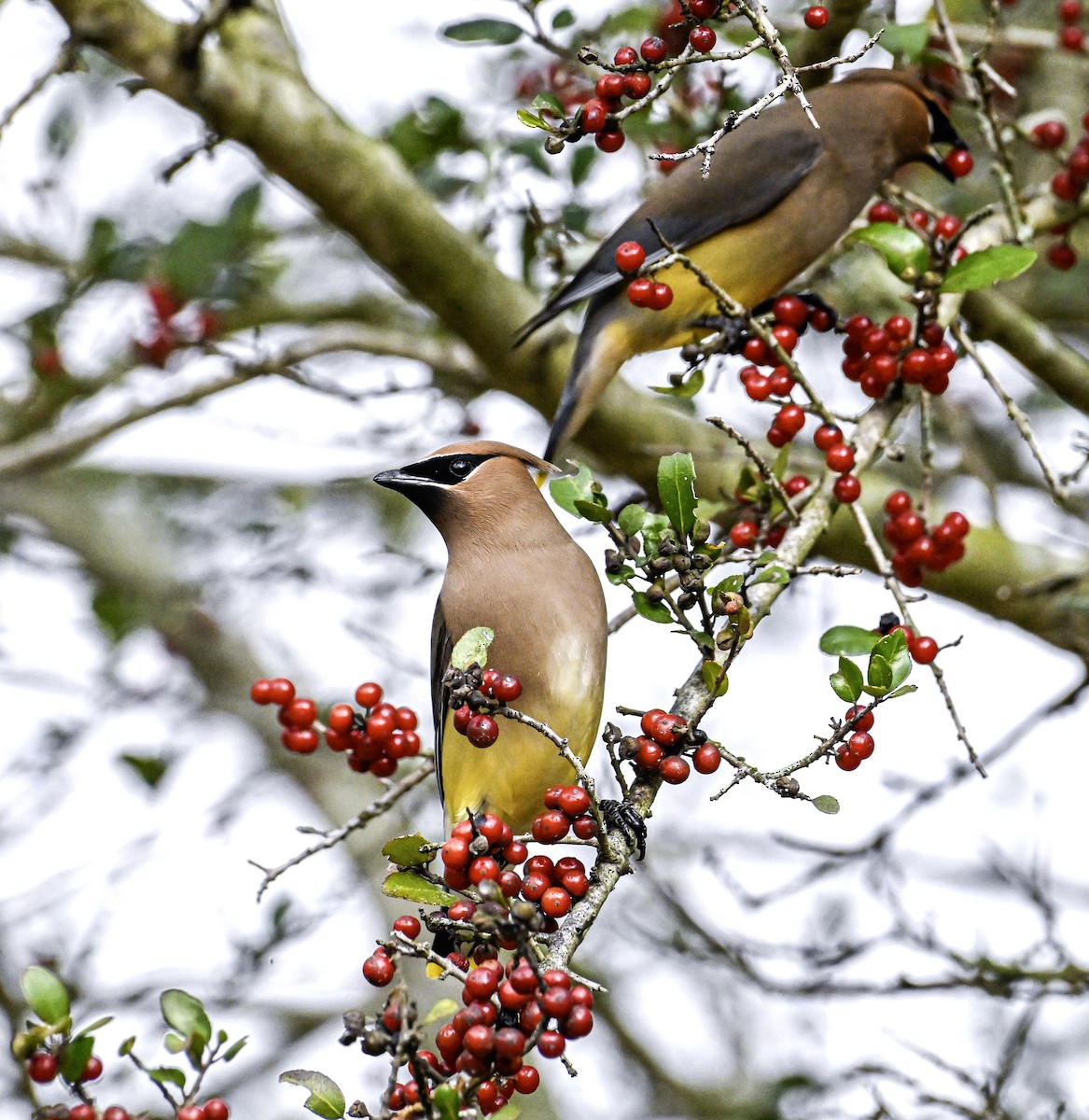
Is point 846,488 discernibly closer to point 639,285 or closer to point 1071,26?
point 639,285

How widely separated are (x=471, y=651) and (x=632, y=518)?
1.03 feet

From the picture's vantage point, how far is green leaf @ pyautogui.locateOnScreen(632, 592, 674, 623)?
2.11 metres

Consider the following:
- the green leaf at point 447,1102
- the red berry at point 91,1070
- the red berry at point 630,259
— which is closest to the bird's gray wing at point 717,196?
the red berry at point 630,259

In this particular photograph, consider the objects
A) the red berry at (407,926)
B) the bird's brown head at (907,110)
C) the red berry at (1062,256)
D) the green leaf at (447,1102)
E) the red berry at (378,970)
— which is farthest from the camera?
the red berry at (1062,256)

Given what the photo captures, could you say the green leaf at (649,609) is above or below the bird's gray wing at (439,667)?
above

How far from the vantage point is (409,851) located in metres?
1.93

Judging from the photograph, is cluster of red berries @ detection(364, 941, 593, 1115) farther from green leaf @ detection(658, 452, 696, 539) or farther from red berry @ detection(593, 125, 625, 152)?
red berry @ detection(593, 125, 625, 152)

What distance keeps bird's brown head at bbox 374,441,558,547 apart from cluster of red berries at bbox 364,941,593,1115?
1.25 meters

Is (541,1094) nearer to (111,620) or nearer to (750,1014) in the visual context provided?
(750,1014)

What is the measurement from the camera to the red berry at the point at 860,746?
2.05 meters

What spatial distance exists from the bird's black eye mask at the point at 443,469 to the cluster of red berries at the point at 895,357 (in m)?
0.78

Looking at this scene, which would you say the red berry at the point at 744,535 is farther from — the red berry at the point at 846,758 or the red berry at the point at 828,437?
the red berry at the point at 846,758

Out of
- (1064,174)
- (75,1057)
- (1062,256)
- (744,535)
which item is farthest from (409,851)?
(1062,256)

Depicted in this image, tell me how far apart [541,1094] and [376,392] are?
2.66 meters
